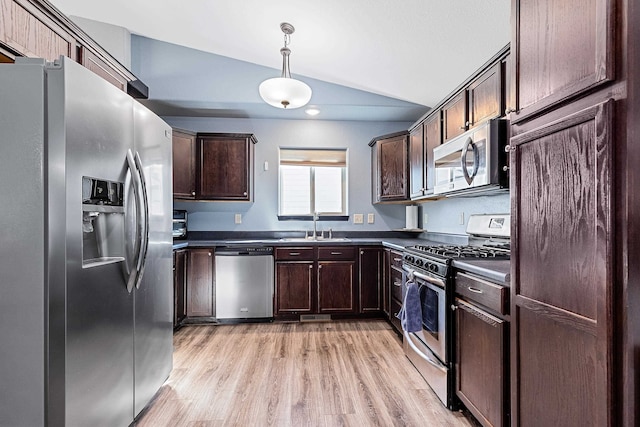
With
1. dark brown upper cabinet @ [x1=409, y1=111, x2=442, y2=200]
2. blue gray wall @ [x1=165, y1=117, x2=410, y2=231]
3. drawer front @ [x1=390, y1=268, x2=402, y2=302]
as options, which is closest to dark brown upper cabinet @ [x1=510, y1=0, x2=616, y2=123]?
dark brown upper cabinet @ [x1=409, y1=111, x2=442, y2=200]

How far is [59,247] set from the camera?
1210mm

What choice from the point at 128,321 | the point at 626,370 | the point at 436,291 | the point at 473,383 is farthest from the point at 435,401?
the point at 128,321

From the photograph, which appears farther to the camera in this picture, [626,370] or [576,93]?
[576,93]

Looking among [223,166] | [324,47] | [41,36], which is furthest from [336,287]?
[41,36]

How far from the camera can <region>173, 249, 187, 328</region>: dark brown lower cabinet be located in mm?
3166

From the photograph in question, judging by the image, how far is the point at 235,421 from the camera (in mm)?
1783

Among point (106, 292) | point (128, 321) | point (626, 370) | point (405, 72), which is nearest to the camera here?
point (626, 370)

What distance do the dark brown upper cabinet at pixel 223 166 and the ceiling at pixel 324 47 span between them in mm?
391

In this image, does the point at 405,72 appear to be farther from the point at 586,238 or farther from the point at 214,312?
the point at 214,312

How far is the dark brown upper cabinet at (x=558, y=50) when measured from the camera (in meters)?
0.85

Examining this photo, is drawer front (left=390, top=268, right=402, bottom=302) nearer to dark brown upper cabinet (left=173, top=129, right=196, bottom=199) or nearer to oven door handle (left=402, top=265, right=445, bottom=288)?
oven door handle (left=402, top=265, right=445, bottom=288)

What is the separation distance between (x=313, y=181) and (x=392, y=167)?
106 centimetres

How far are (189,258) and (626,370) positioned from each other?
3361 millimetres

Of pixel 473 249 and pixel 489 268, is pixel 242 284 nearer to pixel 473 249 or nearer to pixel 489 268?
pixel 473 249
